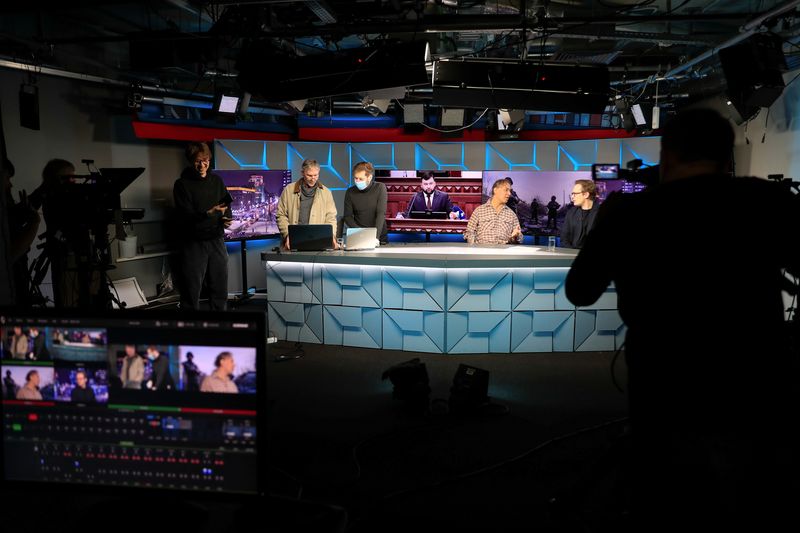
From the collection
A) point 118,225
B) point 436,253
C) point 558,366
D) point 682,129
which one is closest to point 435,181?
point 436,253

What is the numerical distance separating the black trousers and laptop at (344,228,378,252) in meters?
1.21

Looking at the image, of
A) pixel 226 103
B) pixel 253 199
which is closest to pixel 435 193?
pixel 253 199

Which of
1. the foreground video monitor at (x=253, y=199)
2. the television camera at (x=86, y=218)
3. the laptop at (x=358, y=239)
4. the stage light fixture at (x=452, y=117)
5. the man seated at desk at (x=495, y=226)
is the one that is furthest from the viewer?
the stage light fixture at (x=452, y=117)

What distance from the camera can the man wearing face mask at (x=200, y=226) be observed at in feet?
18.2

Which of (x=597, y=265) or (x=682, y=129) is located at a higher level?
(x=682, y=129)

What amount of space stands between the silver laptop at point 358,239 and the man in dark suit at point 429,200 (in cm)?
388

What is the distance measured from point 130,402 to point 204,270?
4467mm

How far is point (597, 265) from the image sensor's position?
1.77 m

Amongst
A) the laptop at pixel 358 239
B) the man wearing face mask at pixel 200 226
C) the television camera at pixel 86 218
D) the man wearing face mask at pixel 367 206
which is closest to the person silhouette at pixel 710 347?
the television camera at pixel 86 218

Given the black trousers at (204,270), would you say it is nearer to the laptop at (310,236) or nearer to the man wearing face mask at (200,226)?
the man wearing face mask at (200,226)

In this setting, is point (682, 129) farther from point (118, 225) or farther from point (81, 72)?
point (81, 72)

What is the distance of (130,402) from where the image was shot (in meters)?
1.39

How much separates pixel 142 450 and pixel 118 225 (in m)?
2.90

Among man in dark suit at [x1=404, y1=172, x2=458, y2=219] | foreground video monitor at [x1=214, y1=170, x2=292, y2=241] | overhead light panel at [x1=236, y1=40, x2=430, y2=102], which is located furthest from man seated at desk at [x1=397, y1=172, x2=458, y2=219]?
overhead light panel at [x1=236, y1=40, x2=430, y2=102]
